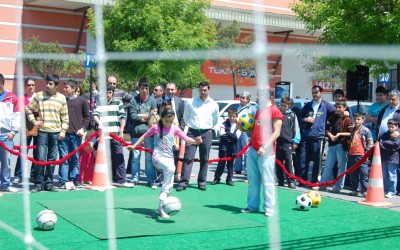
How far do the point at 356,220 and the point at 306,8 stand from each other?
37.8 ft

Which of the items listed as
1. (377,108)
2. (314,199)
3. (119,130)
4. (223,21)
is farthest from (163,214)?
(223,21)

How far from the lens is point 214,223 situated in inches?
275

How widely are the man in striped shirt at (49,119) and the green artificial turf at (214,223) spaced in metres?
0.59

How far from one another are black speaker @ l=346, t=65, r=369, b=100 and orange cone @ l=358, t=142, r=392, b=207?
11.7 feet

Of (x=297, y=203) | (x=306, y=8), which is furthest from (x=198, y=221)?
(x=306, y=8)

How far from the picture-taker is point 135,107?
10.1 m

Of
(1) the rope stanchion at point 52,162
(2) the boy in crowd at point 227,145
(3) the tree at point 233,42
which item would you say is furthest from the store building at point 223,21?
(1) the rope stanchion at point 52,162

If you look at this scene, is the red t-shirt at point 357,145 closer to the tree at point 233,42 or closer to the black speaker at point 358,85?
the black speaker at point 358,85

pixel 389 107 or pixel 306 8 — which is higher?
pixel 306 8

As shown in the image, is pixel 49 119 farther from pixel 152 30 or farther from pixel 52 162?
pixel 152 30

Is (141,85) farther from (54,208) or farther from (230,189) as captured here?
(54,208)

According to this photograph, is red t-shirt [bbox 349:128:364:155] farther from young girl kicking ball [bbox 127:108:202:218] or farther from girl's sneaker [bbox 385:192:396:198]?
young girl kicking ball [bbox 127:108:202:218]

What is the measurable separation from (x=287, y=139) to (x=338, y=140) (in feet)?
2.72

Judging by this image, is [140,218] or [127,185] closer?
[140,218]
